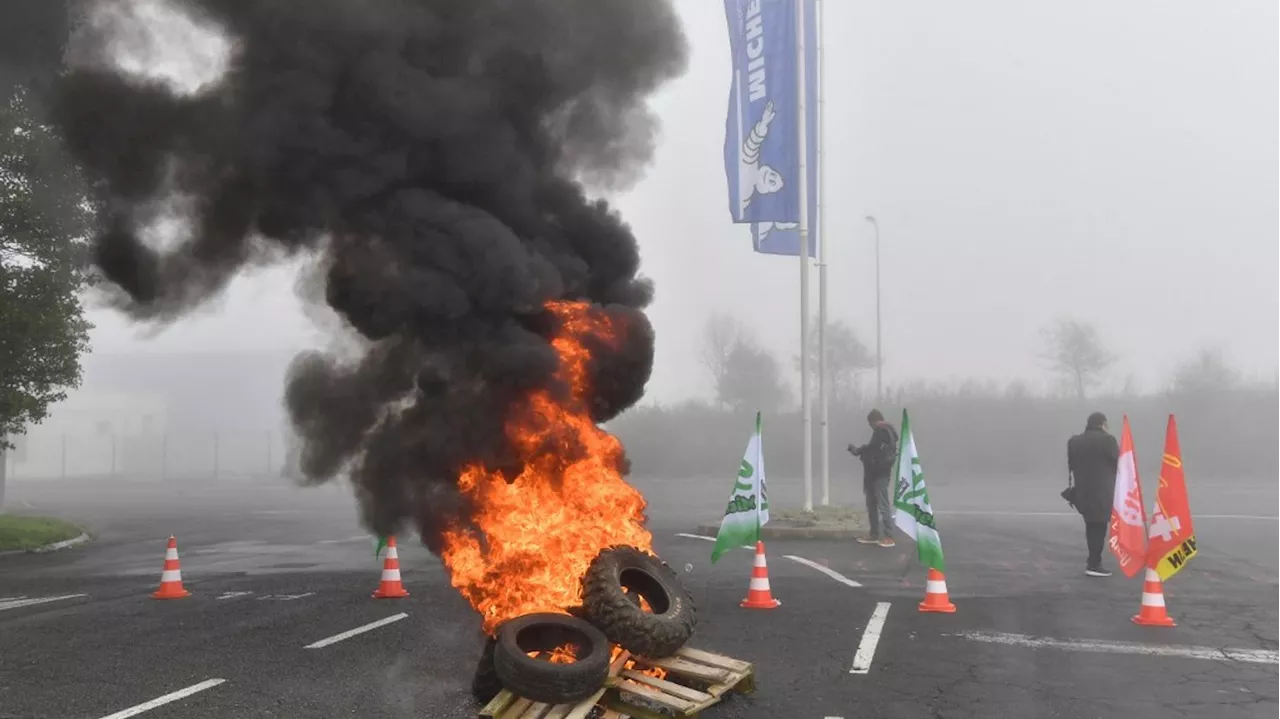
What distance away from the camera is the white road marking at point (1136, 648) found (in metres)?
6.86

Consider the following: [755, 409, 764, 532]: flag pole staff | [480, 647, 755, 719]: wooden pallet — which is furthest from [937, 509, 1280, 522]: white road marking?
[480, 647, 755, 719]: wooden pallet

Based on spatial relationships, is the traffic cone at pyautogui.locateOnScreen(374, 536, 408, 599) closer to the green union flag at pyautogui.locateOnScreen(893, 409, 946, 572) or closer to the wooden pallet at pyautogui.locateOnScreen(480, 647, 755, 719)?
the wooden pallet at pyautogui.locateOnScreen(480, 647, 755, 719)

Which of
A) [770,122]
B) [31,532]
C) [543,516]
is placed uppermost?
[770,122]

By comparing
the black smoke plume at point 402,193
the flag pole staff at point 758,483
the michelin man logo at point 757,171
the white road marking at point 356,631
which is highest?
the michelin man logo at point 757,171

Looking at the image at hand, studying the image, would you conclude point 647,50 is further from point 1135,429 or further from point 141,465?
point 141,465

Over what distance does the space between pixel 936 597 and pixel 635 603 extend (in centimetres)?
386

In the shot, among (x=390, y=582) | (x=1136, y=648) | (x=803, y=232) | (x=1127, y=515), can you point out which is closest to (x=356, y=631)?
(x=390, y=582)

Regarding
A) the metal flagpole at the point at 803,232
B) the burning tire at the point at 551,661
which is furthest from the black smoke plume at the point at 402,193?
the metal flagpole at the point at 803,232

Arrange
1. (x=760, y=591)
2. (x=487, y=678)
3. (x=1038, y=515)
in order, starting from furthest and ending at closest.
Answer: (x=1038, y=515) < (x=760, y=591) < (x=487, y=678)

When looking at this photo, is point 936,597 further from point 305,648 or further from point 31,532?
point 31,532

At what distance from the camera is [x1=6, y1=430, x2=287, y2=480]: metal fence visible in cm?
5262

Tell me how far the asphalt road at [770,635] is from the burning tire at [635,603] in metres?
0.57

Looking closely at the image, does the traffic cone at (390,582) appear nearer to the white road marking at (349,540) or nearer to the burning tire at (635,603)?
the burning tire at (635,603)

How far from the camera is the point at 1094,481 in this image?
1099 cm
